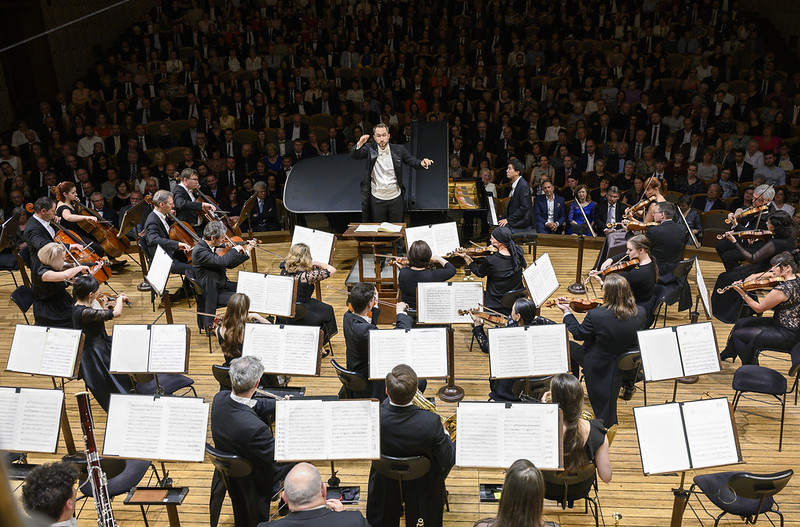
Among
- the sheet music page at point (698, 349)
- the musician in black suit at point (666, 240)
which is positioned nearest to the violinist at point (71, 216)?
the musician in black suit at point (666, 240)

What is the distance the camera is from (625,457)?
5.12 m

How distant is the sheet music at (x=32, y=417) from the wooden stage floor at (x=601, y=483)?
51cm

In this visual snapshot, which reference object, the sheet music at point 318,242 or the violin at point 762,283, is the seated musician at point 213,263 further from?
the violin at point 762,283

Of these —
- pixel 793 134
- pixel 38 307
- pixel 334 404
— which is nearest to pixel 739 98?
pixel 793 134

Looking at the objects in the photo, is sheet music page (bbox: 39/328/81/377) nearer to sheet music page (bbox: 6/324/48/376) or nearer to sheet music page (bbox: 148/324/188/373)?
sheet music page (bbox: 6/324/48/376)

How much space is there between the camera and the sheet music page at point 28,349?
16.2 ft

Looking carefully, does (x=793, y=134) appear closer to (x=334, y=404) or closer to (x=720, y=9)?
(x=720, y=9)

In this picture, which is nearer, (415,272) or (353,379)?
(353,379)

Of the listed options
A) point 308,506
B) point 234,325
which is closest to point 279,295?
point 234,325

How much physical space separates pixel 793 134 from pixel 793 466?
7022 mm

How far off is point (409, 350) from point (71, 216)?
4.91 meters

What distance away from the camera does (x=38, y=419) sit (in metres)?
4.28

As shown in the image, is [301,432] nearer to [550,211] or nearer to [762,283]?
[762,283]

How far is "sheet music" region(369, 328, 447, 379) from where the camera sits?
15.4 ft
